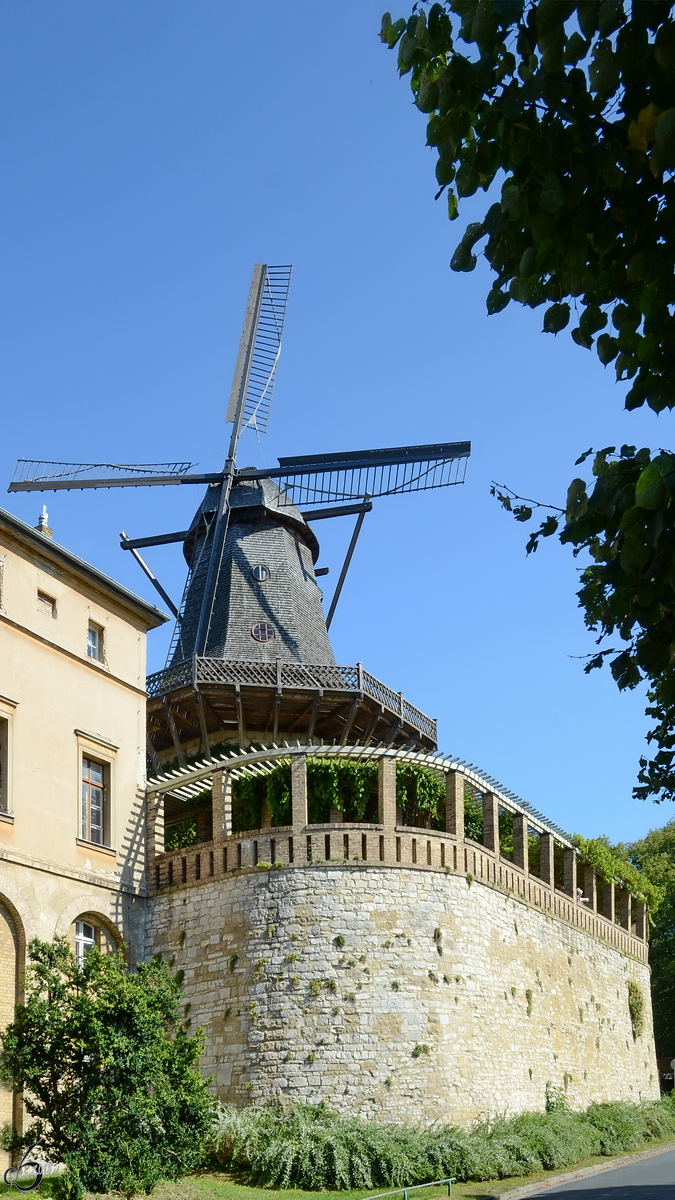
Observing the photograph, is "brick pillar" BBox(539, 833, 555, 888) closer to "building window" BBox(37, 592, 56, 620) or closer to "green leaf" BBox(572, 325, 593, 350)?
"building window" BBox(37, 592, 56, 620)

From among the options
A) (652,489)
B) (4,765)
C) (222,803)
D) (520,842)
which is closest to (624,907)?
(520,842)

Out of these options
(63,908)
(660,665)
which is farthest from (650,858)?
(660,665)

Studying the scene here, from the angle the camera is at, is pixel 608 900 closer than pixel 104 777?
No

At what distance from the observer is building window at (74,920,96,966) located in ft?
76.4

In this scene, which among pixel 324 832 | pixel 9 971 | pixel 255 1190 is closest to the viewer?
pixel 255 1190

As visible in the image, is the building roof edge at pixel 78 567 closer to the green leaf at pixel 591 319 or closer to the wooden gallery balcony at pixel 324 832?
the wooden gallery balcony at pixel 324 832

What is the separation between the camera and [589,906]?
3503 cm

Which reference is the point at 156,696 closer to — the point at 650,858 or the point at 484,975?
the point at 484,975

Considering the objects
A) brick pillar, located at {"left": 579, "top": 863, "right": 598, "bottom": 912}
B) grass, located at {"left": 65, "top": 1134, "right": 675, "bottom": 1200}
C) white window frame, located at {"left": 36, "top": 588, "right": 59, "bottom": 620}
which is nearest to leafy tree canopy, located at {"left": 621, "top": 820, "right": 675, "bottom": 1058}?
brick pillar, located at {"left": 579, "top": 863, "right": 598, "bottom": 912}

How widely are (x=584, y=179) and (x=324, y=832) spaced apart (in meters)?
20.0

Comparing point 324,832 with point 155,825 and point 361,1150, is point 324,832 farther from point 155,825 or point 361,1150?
point 361,1150

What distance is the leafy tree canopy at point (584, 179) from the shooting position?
5.06 metres

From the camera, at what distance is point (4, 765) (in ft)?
72.2

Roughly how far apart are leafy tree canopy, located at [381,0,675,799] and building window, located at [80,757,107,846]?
19.4 metres
